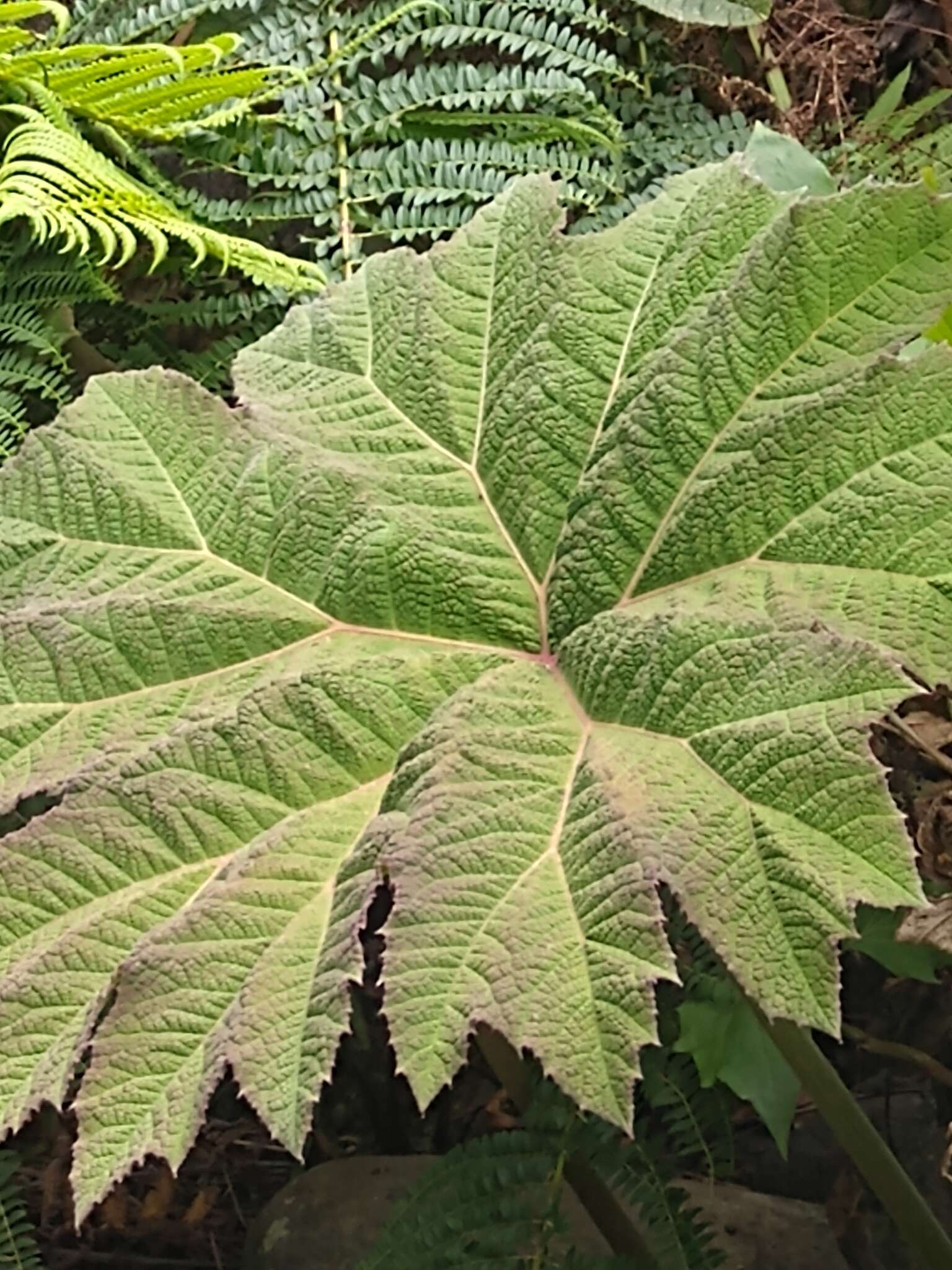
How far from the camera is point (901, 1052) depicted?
1264 mm

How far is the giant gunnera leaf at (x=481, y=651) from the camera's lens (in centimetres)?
69

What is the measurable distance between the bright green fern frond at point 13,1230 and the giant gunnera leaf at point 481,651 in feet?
1.43

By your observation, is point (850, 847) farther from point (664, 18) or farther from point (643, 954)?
point (664, 18)

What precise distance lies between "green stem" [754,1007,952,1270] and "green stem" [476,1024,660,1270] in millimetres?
222

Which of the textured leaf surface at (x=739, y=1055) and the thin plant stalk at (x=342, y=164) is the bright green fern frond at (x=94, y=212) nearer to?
the thin plant stalk at (x=342, y=164)

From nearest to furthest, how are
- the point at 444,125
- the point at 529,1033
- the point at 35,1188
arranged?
the point at 529,1033 < the point at 35,1188 < the point at 444,125

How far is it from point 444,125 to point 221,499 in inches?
33.5

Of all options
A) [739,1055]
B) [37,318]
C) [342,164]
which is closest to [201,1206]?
[739,1055]

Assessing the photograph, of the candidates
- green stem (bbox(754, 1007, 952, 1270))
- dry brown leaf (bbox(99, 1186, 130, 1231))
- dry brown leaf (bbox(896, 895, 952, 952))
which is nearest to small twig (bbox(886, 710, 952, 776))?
dry brown leaf (bbox(896, 895, 952, 952))

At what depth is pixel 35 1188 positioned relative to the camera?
1.48m

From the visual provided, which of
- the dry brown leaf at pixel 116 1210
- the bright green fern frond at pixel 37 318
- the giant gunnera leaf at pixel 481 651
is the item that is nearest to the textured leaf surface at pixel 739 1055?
the giant gunnera leaf at pixel 481 651

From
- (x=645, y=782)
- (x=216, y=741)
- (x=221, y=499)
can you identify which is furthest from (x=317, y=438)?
(x=645, y=782)

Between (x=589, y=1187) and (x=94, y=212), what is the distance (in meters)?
1.16

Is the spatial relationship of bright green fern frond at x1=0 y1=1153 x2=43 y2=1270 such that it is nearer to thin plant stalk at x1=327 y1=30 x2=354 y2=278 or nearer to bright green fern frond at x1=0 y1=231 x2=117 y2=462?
bright green fern frond at x1=0 y1=231 x2=117 y2=462
